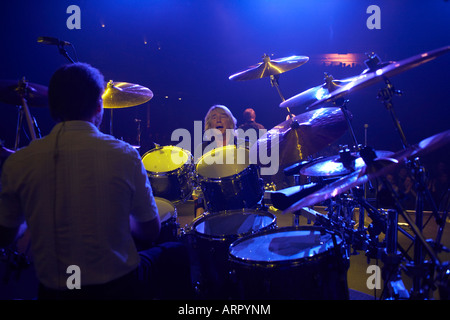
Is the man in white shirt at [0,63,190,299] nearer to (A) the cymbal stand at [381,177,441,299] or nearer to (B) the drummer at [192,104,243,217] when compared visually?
(A) the cymbal stand at [381,177,441,299]

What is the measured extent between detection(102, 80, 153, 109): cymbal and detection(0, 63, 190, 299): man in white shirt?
1997 mm

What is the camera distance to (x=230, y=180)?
8.91 ft

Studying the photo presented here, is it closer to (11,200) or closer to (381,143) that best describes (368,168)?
(11,200)

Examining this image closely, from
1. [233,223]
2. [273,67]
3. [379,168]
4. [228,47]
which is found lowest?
[233,223]

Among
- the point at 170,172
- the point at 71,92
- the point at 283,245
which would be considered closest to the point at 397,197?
the point at 283,245

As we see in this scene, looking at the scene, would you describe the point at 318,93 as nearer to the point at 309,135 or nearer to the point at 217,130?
the point at 309,135

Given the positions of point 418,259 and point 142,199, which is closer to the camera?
point 142,199

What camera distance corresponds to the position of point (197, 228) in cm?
242

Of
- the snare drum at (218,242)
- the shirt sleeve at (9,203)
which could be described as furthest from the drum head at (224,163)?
the shirt sleeve at (9,203)

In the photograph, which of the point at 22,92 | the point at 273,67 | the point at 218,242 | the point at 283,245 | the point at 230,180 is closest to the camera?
the point at 283,245

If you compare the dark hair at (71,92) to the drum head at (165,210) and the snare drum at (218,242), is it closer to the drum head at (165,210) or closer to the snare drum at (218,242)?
the snare drum at (218,242)

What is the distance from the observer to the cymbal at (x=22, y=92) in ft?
7.42

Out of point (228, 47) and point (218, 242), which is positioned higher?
point (228, 47)

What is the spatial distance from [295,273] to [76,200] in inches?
43.5
